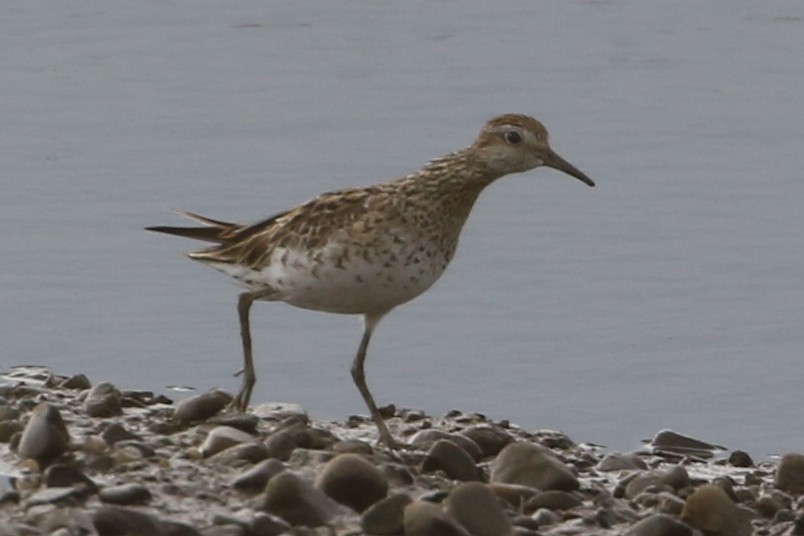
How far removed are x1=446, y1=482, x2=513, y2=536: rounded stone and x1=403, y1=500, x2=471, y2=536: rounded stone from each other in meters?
0.09

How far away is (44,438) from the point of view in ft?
32.6

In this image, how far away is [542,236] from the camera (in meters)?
16.1

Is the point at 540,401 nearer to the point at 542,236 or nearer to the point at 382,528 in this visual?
the point at 542,236

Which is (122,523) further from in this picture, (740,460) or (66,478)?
(740,460)

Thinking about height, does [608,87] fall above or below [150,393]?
above

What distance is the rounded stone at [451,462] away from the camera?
397 inches

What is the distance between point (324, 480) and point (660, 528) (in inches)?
53.8

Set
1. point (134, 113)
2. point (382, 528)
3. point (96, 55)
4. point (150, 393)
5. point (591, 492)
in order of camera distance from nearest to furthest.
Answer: point (382, 528) → point (591, 492) → point (150, 393) → point (134, 113) → point (96, 55)

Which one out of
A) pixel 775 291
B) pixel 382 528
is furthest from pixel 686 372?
pixel 382 528

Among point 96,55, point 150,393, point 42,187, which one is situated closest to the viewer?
point 150,393

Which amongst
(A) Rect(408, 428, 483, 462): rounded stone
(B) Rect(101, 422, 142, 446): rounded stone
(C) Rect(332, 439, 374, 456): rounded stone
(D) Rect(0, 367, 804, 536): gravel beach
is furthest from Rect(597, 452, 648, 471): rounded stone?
(B) Rect(101, 422, 142, 446): rounded stone

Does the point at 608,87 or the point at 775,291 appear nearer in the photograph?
the point at 775,291

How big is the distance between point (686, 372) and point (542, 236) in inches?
97.8

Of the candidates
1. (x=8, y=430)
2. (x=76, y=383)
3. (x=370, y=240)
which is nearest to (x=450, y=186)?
(x=370, y=240)
